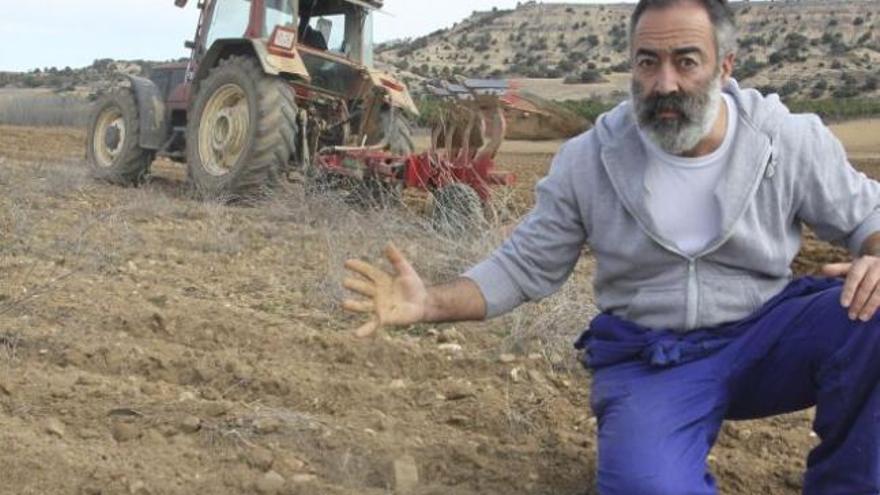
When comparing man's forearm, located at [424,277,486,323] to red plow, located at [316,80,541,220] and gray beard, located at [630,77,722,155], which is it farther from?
red plow, located at [316,80,541,220]

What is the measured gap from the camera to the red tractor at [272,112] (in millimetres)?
8031

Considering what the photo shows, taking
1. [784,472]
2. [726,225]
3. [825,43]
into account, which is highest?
[825,43]

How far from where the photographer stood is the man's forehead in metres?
2.66

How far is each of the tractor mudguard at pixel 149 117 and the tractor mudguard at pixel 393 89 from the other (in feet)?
6.38

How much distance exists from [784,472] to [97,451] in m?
1.87

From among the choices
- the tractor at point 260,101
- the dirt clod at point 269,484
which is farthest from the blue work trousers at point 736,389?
the tractor at point 260,101

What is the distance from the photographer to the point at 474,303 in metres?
2.75

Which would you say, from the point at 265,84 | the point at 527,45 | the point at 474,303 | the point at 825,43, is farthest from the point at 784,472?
the point at 527,45

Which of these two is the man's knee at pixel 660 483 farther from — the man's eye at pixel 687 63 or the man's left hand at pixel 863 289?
the man's eye at pixel 687 63

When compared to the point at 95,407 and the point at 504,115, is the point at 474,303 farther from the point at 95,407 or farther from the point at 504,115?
the point at 504,115

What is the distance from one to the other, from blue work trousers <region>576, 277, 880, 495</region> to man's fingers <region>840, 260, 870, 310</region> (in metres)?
0.08

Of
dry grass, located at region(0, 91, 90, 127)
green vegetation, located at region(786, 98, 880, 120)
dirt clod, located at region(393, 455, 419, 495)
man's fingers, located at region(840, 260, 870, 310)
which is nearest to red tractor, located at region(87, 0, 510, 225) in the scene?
dirt clod, located at region(393, 455, 419, 495)

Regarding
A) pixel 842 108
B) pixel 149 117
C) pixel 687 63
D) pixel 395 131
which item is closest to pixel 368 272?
pixel 687 63

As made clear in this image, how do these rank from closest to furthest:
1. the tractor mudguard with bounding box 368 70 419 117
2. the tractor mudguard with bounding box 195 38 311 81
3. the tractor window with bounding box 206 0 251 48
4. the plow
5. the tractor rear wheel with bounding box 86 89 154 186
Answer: the plow < the tractor mudguard with bounding box 195 38 311 81 < the tractor mudguard with bounding box 368 70 419 117 < the tractor window with bounding box 206 0 251 48 < the tractor rear wheel with bounding box 86 89 154 186
